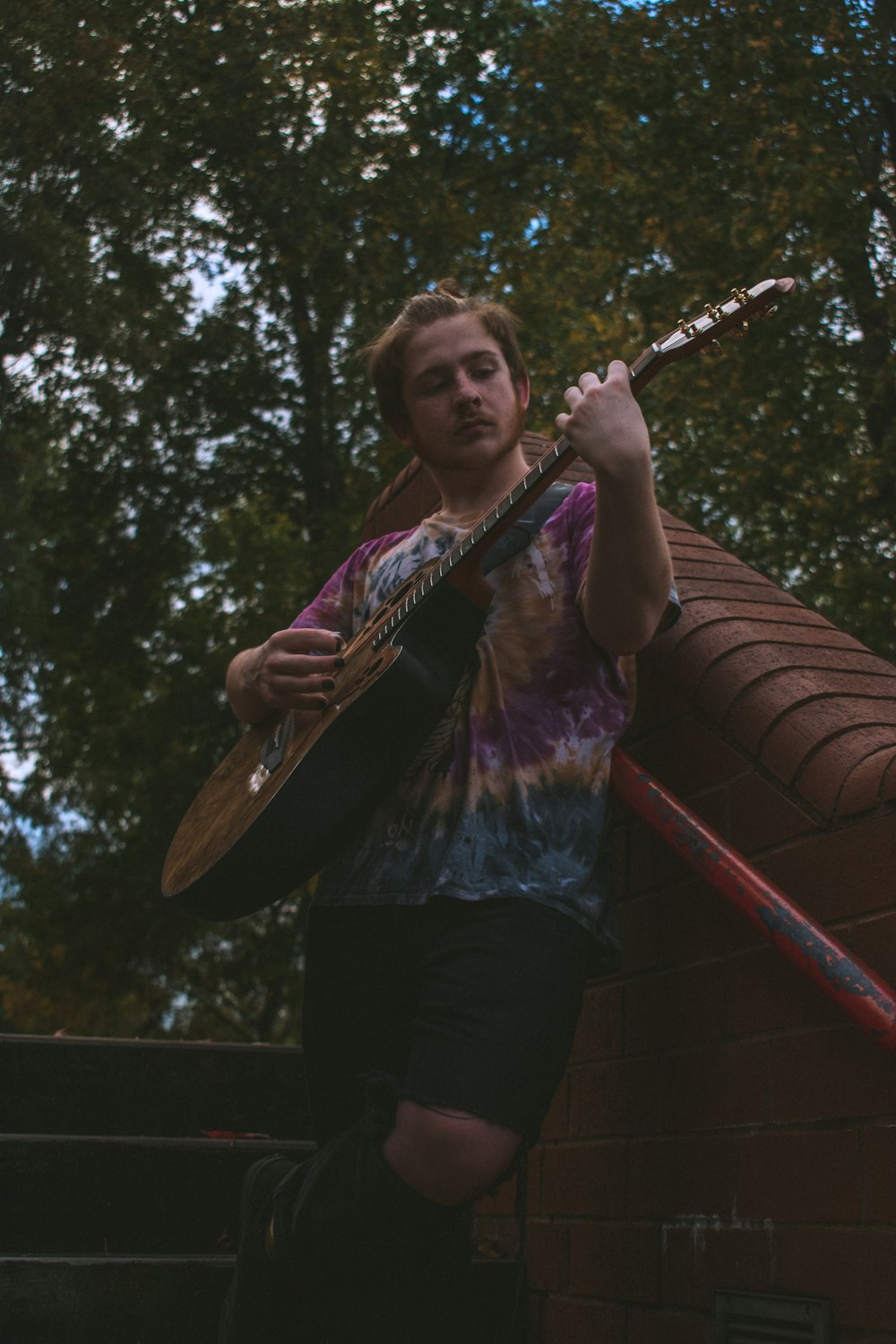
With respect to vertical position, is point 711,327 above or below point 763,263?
below

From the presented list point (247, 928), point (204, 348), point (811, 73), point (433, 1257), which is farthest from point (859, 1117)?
point (204, 348)

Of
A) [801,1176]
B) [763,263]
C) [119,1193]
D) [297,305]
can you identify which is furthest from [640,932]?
[297,305]

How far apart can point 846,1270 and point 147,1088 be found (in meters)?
2.26

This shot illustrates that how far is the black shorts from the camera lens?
1.93 m

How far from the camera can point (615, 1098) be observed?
250 cm

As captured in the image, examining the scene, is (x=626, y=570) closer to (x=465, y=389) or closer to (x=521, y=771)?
(x=521, y=771)

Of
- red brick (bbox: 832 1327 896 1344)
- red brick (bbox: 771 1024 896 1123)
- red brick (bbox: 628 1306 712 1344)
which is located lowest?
red brick (bbox: 628 1306 712 1344)

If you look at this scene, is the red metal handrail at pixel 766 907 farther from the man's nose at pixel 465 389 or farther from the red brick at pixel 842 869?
the man's nose at pixel 465 389

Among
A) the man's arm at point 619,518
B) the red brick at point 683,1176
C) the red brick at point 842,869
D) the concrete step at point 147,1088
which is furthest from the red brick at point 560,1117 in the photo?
the concrete step at point 147,1088

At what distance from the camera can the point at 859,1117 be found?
1.84 m

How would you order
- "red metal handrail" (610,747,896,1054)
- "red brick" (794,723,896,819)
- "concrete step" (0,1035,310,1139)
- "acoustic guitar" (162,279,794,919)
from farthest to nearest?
"concrete step" (0,1035,310,1139)
"acoustic guitar" (162,279,794,919)
"red brick" (794,723,896,819)
"red metal handrail" (610,747,896,1054)

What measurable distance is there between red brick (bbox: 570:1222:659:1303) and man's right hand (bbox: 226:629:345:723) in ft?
3.42

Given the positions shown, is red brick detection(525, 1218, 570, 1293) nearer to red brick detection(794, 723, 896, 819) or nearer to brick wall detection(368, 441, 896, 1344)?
brick wall detection(368, 441, 896, 1344)

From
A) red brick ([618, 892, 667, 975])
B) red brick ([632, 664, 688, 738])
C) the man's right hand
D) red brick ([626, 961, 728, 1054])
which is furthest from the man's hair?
red brick ([626, 961, 728, 1054])
